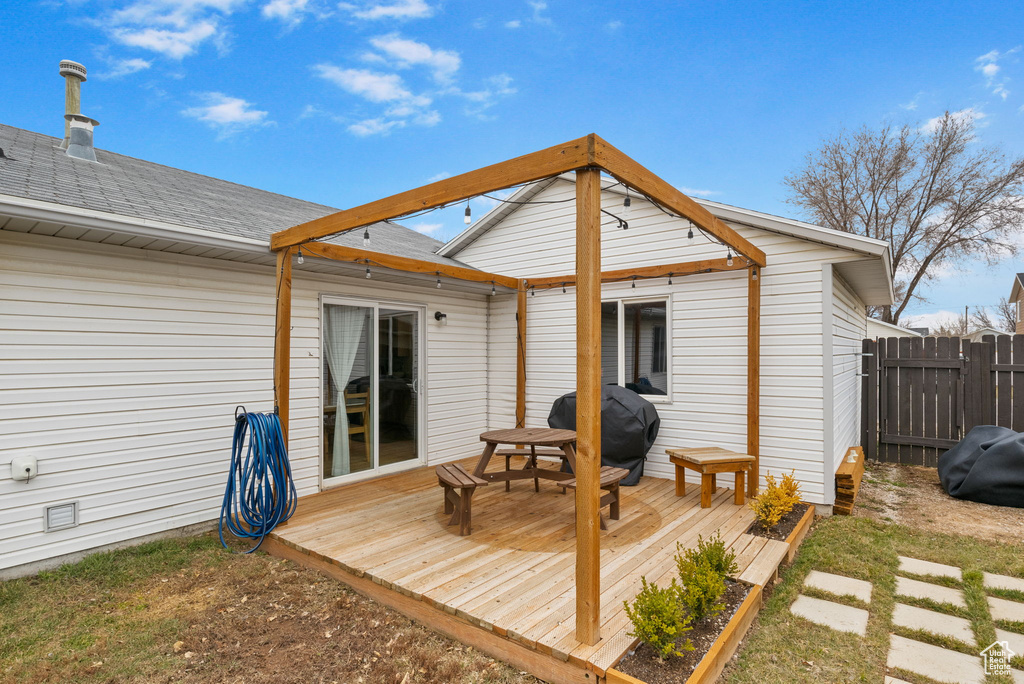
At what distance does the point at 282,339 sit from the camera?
405 cm

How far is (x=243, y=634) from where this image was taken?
2.83 m

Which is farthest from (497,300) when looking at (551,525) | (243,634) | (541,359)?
(243,634)

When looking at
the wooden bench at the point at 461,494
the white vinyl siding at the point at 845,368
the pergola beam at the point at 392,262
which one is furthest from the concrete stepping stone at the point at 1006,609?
the pergola beam at the point at 392,262

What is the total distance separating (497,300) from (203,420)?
392cm

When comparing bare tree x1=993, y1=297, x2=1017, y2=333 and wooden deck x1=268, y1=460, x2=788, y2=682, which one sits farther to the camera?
bare tree x1=993, y1=297, x2=1017, y2=333

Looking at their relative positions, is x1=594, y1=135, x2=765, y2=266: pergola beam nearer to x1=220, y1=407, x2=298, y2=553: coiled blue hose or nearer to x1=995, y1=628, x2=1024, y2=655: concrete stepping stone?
x1=995, y1=628, x2=1024, y2=655: concrete stepping stone

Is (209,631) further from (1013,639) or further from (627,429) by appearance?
(1013,639)

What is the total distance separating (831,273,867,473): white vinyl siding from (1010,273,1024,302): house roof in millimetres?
16770

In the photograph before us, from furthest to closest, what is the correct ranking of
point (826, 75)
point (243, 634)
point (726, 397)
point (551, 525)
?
point (826, 75) < point (726, 397) < point (551, 525) < point (243, 634)

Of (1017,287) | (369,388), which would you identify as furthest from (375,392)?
(1017,287)

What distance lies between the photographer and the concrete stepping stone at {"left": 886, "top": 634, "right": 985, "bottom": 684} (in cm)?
245

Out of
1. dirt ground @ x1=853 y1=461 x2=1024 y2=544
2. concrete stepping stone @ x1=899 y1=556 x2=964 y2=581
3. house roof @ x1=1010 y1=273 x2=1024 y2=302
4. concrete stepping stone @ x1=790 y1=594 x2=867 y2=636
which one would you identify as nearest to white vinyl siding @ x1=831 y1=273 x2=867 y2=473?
dirt ground @ x1=853 y1=461 x2=1024 y2=544

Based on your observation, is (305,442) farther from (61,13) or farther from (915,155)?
(915,155)

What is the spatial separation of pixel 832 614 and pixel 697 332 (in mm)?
3041
